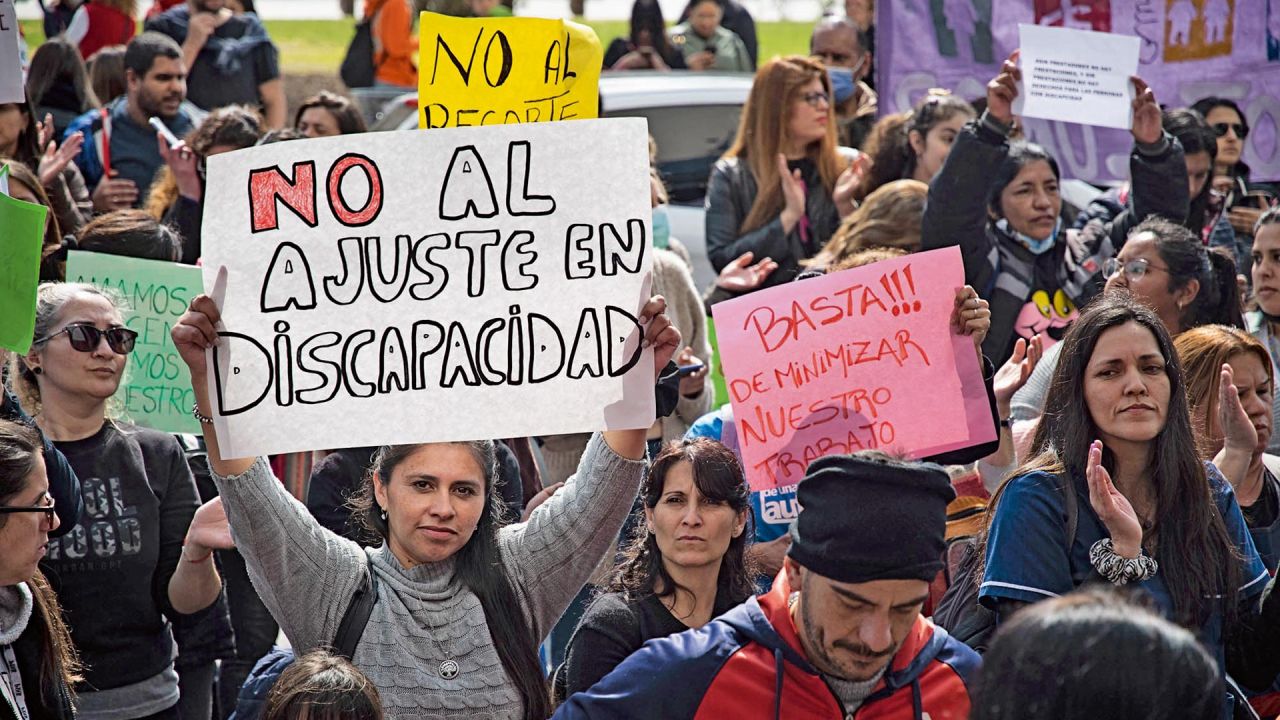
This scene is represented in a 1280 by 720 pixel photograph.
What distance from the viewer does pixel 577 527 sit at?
142 inches

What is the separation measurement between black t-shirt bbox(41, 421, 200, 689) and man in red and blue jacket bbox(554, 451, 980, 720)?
1862mm

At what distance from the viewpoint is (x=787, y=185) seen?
6895 mm

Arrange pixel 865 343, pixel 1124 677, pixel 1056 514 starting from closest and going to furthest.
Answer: pixel 1124 677
pixel 1056 514
pixel 865 343

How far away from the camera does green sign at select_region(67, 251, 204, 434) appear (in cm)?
522

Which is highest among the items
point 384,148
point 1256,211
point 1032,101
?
point 384,148

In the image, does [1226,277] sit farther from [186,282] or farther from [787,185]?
[186,282]

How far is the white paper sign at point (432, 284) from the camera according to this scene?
344cm

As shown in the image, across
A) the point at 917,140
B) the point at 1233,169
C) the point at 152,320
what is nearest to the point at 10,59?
the point at 152,320

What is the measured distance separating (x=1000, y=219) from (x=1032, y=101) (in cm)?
45

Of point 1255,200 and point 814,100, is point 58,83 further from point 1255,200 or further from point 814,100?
point 1255,200

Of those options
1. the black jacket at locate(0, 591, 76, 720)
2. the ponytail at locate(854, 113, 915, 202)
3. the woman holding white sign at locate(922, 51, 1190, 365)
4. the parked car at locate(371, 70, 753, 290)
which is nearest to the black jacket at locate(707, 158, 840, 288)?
the ponytail at locate(854, 113, 915, 202)

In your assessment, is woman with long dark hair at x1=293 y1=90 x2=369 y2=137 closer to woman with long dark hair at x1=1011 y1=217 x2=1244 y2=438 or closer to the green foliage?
woman with long dark hair at x1=1011 y1=217 x2=1244 y2=438

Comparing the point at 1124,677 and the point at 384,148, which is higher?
the point at 384,148

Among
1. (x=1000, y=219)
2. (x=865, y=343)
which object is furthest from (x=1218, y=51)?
(x=865, y=343)
